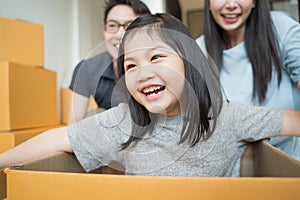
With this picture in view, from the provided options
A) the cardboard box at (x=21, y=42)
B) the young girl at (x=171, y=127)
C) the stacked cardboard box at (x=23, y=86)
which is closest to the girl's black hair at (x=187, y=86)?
the young girl at (x=171, y=127)

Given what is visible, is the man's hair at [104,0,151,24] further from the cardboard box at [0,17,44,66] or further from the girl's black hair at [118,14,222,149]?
the cardboard box at [0,17,44,66]

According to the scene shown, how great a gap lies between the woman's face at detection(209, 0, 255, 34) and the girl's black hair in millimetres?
248

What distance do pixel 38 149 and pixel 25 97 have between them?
0.40 metres

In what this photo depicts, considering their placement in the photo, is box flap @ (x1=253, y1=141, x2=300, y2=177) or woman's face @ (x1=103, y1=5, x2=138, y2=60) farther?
woman's face @ (x1=103, y1=5, x2=138, y2=60)

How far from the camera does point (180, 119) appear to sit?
527mm

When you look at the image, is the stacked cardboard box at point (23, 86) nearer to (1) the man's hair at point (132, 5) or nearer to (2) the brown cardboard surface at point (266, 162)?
(1) the man's hair at point (132, 5)

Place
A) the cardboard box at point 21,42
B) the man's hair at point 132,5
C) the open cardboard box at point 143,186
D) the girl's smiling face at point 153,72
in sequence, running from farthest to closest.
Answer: the cardboard box at point 21,42 → the man's hair at point 132,5 → the girl's smiling face at point 153,72 → the open cardboard box at point 143,186

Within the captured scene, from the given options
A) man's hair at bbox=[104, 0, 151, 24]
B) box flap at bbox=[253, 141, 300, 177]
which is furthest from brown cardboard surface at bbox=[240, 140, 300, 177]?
man's hair at bbox=[104, 0, 151, 24]

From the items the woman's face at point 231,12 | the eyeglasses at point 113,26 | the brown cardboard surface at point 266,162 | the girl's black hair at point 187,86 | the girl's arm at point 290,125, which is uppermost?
the woman's face at point 231,12

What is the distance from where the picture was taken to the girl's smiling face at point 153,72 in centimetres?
45

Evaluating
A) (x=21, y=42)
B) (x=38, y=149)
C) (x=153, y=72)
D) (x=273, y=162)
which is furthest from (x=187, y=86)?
(x=21, y=42)

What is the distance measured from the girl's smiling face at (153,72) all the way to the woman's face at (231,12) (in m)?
0.33

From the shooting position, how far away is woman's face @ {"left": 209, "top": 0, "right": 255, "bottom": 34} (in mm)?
724

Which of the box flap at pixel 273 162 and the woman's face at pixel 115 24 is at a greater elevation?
the woman's face at pixel 115 24
